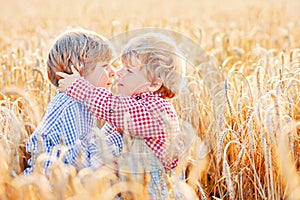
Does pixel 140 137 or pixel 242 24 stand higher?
pixel 242 24

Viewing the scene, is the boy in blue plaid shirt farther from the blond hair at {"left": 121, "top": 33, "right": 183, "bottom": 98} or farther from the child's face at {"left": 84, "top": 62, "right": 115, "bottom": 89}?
the blond hair at {"left": 121, "top": 33, "right": 183, "bottom": 98}

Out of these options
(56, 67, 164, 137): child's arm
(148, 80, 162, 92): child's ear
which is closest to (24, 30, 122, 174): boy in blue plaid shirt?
(56, 67, 164, 137): child's arm

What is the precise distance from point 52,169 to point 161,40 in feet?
2.86

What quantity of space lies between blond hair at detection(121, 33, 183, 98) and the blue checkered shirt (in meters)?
0.32

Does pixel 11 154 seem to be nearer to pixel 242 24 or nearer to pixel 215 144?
pixel 215 144

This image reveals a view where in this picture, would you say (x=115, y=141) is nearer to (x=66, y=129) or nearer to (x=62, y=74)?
(x=66, y=129)

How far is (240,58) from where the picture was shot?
443 cm

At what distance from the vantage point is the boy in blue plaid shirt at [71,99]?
233 cm

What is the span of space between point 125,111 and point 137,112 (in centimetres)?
5

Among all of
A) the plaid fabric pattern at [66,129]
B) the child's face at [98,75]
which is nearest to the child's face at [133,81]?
the child's face at [98,75]

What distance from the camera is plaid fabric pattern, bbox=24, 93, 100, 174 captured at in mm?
2303

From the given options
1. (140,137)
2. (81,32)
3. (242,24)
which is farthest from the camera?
(242,24)

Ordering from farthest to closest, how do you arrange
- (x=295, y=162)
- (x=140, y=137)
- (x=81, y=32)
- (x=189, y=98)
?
(x=189, y=98) < (x=81, y=32) < (x=140, y=137) < (x=295, y=162)

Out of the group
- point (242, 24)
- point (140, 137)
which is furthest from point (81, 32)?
point (242, 24)
